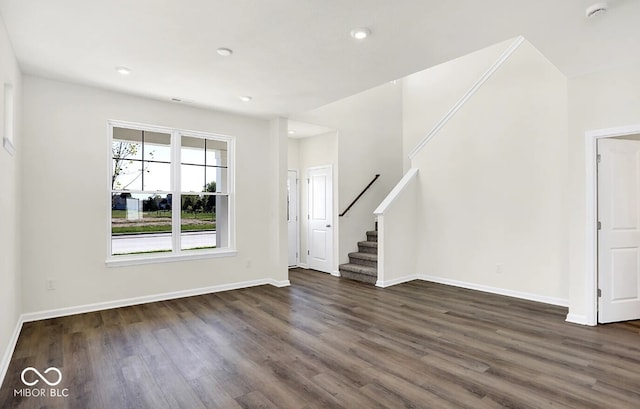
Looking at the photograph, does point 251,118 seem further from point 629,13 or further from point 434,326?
point 629,13

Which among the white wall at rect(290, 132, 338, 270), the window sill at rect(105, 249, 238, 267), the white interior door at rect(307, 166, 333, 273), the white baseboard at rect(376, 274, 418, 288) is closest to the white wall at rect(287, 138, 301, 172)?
the white wall at rect(290, 132, 338, 270)

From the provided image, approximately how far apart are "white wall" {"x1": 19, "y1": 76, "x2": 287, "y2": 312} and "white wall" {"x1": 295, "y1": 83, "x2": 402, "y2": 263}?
8.20ft

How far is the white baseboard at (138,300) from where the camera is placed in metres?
3.92

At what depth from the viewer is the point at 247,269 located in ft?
18.4

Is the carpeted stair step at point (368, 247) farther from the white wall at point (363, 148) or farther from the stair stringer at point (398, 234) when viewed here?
the stair stringer at point (398, 234)

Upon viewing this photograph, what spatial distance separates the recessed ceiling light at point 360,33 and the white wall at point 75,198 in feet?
10.1

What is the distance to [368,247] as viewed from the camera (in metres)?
6.62

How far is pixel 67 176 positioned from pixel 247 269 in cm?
277

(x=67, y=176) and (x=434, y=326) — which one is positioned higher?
(x=67, y=176)

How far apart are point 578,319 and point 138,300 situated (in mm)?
5366

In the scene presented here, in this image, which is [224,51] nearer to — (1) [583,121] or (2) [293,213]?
(1) [583,121]

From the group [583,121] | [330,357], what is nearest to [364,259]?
[330,357]

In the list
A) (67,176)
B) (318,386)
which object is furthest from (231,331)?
(67,176)

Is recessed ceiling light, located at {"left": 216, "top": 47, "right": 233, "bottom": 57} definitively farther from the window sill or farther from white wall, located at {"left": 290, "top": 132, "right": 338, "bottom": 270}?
white wall, located at {"left": 290, "top": 132, "right": 338, "bottom": 270}
